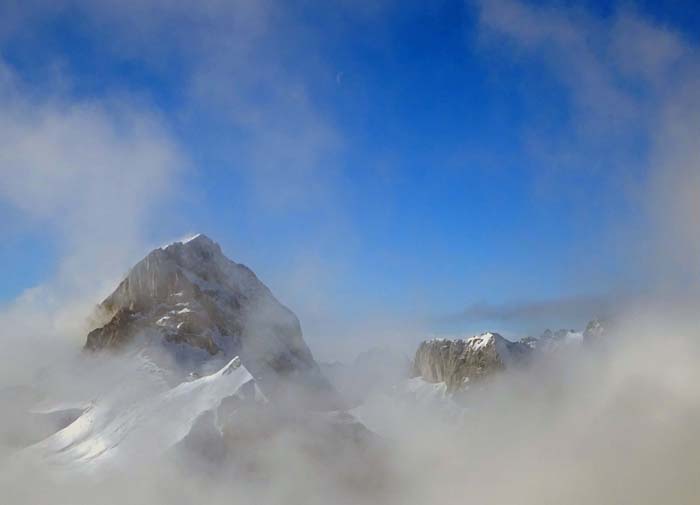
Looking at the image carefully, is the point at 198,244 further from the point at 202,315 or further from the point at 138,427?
the point at 138,427

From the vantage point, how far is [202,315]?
154 metres

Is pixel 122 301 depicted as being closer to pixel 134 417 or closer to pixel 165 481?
pixel 134 417

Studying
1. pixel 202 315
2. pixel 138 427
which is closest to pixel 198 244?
pixel 202 315

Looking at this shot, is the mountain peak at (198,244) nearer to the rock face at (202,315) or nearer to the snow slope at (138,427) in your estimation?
the rock face at (202,315)

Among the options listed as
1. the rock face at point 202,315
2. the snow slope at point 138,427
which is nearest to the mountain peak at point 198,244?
the rock face at point 202,315

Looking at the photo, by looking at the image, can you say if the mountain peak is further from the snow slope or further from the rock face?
the snow slope

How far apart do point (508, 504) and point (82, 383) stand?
90.3 metres

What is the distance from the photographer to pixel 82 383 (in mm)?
137250

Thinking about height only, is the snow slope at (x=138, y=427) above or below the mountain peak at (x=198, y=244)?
below

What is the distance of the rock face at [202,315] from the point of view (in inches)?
5782

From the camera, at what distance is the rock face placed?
482 feet

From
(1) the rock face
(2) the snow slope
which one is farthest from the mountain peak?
(2) the snow slope

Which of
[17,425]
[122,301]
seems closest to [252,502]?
[17,425]

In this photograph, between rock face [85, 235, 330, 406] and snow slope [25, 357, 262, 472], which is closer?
snow slope [25, 357, 262, 472]
